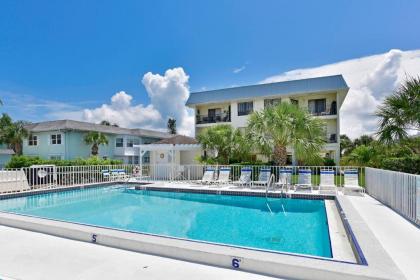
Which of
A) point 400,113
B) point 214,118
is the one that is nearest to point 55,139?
point 214,118

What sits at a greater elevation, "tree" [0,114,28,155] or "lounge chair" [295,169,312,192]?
"tree" [0,114,28,155]

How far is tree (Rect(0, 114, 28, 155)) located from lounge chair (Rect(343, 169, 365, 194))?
32545mm

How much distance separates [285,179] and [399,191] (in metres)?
5.85

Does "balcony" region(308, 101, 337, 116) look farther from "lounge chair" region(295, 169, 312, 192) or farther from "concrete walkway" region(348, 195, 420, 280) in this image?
"concrete walkway" region(348, 195, 420, 280)

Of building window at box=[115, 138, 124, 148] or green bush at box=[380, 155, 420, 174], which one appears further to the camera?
building window at box=[115, 138, 124, 148]

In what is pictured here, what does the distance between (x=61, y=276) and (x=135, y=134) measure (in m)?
30.8

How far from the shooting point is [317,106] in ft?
81.7

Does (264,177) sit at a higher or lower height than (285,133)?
lower

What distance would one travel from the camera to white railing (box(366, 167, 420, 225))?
6.55 m

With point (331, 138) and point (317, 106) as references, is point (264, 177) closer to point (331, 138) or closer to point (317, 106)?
point (331, 138)

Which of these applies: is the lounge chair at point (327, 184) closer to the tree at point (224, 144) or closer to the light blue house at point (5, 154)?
the tree at point (224, 144)

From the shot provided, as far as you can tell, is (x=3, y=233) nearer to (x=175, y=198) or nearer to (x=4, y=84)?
(x=175, y=198)

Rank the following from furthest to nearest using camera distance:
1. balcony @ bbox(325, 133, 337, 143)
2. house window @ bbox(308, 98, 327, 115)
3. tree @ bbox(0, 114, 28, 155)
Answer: tree @ bbox(0, 114, 28, 155)
house window @ bbox(308, 98, 327, 115)
balcony @ bbox(325, 133, 337, 143)

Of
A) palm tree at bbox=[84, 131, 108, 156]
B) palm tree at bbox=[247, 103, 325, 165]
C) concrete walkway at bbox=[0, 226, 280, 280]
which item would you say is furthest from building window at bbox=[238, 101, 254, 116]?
concrete walkway at bbox=[0, 226, 280, 280]
